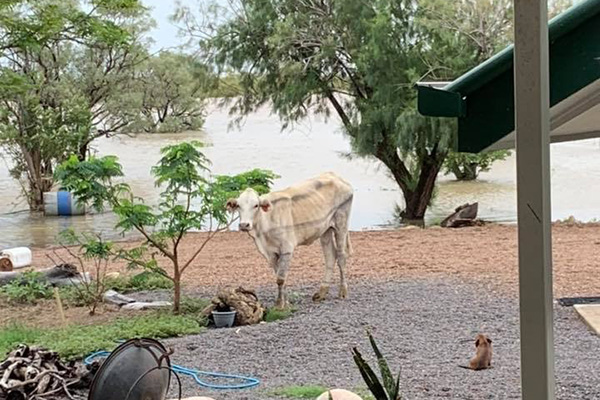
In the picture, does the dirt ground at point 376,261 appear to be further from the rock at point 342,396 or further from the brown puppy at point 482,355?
the rock at point 342,396

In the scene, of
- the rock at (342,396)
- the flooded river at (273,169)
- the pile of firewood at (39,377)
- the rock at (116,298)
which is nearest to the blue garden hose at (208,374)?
the pile of firewood at (39,377)

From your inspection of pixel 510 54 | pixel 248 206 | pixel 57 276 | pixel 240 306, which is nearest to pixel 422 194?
pixel 248 206

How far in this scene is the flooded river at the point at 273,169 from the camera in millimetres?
3037

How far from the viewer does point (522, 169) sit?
0.79 m

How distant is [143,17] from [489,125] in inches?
101

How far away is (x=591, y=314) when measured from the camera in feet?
8.27

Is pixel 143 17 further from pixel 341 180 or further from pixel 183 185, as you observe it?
pixel 341 180

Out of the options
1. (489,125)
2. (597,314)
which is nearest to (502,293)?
(597,314)

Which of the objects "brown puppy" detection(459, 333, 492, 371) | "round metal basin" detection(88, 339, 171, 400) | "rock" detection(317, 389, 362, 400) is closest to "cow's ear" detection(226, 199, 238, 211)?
"brown puppy" detection(459, 333, 492, 371)

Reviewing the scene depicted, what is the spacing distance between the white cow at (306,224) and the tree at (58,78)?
0.71 meters

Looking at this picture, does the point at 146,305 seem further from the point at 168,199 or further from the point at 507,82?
the point at 507,82

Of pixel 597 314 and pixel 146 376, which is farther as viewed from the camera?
pixel 597 314

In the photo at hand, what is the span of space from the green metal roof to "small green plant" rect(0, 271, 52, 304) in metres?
2.94

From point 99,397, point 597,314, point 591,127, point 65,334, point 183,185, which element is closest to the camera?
point 591,127
